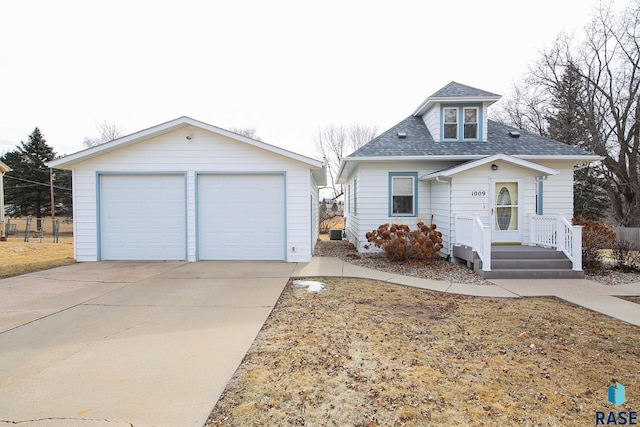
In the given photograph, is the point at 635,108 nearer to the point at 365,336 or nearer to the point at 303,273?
the point at 303,273

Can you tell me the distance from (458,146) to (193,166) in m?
8.49

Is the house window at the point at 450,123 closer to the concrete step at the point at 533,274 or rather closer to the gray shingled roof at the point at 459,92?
the gray shingled roof at the point at 459,92

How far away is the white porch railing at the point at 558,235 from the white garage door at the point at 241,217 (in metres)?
7.12

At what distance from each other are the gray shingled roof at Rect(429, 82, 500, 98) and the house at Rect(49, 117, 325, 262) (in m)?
5.53

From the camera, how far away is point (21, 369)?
143 inches

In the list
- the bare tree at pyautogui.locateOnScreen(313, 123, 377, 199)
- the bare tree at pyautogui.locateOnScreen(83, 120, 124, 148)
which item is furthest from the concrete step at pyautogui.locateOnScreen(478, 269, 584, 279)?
the bare tree at pyautogui.locateOnScreen(83, 120, 124, 148)

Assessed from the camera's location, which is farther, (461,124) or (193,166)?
(461,124)

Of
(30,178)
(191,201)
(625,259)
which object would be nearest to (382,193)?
(191,201)

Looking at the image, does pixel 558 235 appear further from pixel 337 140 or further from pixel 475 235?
pixel 337 140

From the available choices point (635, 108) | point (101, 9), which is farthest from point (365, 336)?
point (635, 108)

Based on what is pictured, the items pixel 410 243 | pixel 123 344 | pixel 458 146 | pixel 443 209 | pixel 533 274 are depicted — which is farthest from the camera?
pixel 458 146

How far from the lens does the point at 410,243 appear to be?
1019 centimetres

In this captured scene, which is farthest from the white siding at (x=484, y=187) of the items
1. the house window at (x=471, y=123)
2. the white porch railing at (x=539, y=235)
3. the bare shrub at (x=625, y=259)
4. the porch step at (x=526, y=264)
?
the house window at (x=471, y=123)

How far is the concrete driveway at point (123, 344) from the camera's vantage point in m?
2.95
